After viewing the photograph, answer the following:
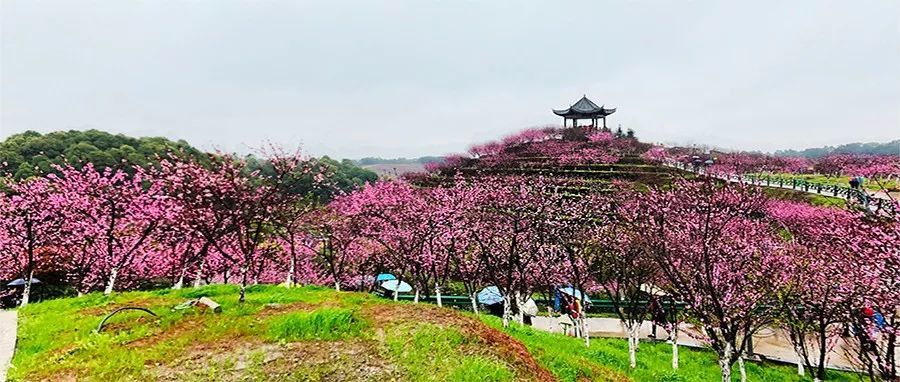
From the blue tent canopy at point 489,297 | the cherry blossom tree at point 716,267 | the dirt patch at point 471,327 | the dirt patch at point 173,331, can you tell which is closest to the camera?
the dirt patch at point 471,327

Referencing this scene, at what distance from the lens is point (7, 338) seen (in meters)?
11.8

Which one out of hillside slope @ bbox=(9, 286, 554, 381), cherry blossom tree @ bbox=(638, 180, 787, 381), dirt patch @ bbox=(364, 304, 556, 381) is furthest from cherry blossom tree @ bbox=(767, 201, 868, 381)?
hillside slope @ bbox=(9, 286, 554, 381)

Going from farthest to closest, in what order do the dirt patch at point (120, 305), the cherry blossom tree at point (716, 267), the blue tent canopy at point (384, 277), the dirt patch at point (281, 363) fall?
the blue tent canopy at point (384, 277), the dirt patch at point (120, 305), the cherry blossom tree at point (716, 267), the dirt patch at point (281, 363)

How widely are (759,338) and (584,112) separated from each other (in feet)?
191

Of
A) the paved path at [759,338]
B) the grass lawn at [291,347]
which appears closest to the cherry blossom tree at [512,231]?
the paved path at [759,338]

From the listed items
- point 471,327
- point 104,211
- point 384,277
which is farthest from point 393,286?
point 471,327

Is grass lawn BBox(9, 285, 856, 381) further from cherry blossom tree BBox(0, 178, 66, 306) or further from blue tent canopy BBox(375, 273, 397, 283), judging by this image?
blue tent canopy BBox(375, 273, 397, 283)

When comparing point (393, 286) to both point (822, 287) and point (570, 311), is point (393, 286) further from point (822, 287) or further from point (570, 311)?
point (822, 287)

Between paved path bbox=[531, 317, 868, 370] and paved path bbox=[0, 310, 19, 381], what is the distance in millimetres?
17712

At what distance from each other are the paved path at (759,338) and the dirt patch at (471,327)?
10977 millimetres

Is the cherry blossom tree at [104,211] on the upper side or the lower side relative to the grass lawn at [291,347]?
upper

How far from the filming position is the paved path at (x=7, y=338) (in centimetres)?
958

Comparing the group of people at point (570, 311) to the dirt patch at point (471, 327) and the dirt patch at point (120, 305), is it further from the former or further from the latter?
the dirt patch at point (120, 305)

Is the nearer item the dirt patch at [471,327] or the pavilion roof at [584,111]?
the dirt patch at [471,327]
